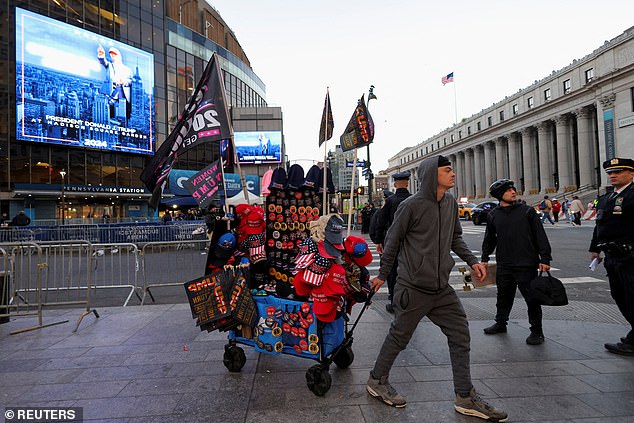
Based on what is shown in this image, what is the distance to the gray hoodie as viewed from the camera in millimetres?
2891

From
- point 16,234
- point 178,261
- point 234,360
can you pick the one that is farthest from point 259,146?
point 234,360

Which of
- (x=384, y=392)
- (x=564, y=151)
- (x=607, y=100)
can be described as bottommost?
(x=384, y=392)

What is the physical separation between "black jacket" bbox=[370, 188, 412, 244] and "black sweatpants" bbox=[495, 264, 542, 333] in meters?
1.64

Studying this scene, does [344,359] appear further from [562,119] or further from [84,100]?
[562,119]

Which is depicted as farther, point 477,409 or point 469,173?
point 469,173

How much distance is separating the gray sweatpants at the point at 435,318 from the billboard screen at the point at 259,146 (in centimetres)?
4935

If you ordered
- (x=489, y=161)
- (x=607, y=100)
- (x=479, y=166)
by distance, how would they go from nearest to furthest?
(x=607, y=100) → (x=489, y=161) → (x=479, y=166)

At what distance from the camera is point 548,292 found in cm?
393

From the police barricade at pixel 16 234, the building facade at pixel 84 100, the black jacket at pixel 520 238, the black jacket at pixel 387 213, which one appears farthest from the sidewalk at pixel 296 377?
the building facade at pixel 84 100

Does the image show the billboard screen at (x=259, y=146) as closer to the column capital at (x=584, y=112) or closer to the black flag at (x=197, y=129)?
the column capital at (x=584, y=112)

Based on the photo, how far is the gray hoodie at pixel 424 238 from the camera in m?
2.89

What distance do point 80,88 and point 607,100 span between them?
5392 cm

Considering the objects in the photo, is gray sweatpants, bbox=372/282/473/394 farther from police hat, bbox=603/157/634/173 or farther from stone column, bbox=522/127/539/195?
stone column, bbox=522/127/539/195

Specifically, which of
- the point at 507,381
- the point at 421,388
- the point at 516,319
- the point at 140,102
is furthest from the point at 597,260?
the point at 140,102
